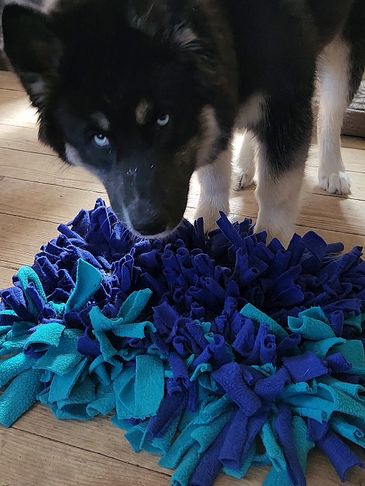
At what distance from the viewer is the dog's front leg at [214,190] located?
5.65 ft

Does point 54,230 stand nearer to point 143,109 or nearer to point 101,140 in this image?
point 101,140

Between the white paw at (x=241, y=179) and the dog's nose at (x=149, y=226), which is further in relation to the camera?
the white paw at (x=241, y=179)

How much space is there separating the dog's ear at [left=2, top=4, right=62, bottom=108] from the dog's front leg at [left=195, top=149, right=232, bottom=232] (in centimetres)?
59

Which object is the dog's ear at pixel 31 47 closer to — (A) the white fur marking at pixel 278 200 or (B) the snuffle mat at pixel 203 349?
(B) the snuffle mat at pixel 203 349

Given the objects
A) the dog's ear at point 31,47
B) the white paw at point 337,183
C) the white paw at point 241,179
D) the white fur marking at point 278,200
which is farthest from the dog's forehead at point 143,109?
the white paw at point 337,183

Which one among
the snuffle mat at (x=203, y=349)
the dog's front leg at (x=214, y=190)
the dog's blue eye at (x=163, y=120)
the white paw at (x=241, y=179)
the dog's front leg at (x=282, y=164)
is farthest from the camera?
the white paw at (x=241, y=179)

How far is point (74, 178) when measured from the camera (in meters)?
2.08

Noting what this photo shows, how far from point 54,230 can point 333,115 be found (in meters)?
0.97

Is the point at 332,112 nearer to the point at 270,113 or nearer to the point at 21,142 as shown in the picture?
the point at 270,113

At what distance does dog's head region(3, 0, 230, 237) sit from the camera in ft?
3.79

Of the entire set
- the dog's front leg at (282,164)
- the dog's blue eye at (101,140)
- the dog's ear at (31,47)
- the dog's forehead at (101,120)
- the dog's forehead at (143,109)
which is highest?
the dog's ear at (31,47)

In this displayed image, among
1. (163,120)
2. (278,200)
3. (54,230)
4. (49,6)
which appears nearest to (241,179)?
(278,200)

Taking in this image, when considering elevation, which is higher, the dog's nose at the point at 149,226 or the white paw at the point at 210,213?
the dog's nose at the point at 149,226

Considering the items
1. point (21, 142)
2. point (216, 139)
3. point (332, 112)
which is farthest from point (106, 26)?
point (21, 142)
